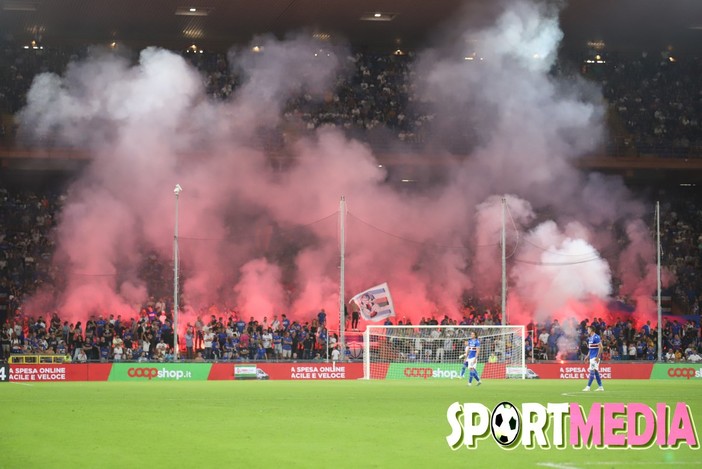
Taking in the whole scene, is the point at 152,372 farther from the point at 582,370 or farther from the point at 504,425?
the point at 504,425

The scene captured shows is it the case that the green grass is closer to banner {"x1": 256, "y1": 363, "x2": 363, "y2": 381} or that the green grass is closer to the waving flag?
banner {"x1": 256, "y1": 363, "x2": 363, "y2": 381}

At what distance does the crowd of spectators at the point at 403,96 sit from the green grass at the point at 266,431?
22872 mm

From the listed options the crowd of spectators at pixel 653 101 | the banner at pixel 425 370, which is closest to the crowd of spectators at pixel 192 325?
the banner at pixel 425 370

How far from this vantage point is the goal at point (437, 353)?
1373 inches

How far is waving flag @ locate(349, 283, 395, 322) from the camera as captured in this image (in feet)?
126

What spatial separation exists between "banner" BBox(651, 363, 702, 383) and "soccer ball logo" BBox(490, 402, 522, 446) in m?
25.6

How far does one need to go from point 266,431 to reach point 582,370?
23414 mm


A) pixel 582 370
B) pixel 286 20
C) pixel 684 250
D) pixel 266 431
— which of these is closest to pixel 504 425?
pixel 266 431

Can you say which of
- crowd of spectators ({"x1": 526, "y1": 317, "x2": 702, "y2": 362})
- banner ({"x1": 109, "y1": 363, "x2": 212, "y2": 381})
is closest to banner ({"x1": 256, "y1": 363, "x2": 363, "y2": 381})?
banner ({"x1": 109, "y1": 363, "x2": 212, "y2": 381})

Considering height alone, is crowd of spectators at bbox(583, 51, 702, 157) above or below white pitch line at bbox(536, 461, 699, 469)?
above

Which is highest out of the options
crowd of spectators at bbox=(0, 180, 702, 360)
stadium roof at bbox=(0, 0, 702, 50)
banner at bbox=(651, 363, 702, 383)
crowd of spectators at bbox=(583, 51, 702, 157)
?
stadium roof at bbox=(0, 0, 702, 50)

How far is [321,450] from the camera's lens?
40.4ft

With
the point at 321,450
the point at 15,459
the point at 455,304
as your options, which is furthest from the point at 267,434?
the point at 455,304

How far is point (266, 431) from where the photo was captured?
47.5 ft
